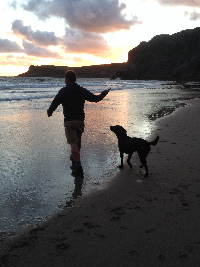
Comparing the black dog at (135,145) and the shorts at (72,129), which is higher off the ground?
the shorts at (72,129)

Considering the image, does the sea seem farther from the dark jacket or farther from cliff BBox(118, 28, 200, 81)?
cliff BBox(118, 28, 200, 81)

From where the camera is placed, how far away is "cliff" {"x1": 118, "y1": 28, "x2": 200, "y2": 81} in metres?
106

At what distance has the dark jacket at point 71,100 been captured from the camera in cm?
389

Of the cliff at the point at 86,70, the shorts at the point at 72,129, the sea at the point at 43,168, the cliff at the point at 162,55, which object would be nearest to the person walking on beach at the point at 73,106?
the shorts at the point at 72,129

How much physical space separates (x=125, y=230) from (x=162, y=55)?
132m

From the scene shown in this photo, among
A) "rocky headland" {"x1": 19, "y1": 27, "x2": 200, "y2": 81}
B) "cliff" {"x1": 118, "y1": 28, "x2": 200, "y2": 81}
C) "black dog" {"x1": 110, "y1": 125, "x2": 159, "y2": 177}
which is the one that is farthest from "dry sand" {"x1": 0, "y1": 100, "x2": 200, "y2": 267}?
"cliff" {"x1": 118, "y1": 28, "x2": 200, "y2": 81}

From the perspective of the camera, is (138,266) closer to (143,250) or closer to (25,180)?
(143,250)

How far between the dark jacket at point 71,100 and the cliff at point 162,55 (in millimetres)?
99071

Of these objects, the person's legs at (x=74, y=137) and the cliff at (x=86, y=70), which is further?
the cliff at (x=86, y=70)

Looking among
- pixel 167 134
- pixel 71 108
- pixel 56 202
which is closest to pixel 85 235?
pixel 56 202

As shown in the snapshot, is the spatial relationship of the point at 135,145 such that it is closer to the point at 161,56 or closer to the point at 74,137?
the point at 74,137

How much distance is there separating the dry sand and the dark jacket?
1.24 meters

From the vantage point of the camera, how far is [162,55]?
12438cm

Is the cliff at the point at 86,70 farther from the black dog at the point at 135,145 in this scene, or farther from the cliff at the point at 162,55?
the black dog at the point at 135,145
